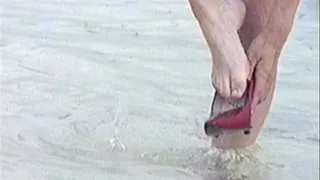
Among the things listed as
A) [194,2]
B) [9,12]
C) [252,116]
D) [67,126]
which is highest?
[194,2]

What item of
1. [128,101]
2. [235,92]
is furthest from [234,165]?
[128,101]

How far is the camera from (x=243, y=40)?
254 cm

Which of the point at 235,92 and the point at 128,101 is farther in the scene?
the point at 128,101

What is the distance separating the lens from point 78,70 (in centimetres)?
332

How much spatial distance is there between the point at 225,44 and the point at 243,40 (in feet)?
0.48

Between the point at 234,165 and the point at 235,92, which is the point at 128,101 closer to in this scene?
the point at 234,165

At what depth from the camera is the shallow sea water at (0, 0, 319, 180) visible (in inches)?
104

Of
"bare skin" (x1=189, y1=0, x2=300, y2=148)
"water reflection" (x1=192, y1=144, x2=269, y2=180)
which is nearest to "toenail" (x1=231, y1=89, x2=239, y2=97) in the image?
"bare skin" (x1=189, y1=0, x2=300, y2=148)

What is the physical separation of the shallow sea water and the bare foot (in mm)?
271

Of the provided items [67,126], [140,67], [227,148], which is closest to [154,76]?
[140,67]

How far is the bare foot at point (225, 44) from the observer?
2.40 metres

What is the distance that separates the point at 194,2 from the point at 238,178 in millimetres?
426

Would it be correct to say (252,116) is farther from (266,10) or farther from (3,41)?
(3,41)

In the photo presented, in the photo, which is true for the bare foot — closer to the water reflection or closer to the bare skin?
the bare skin
